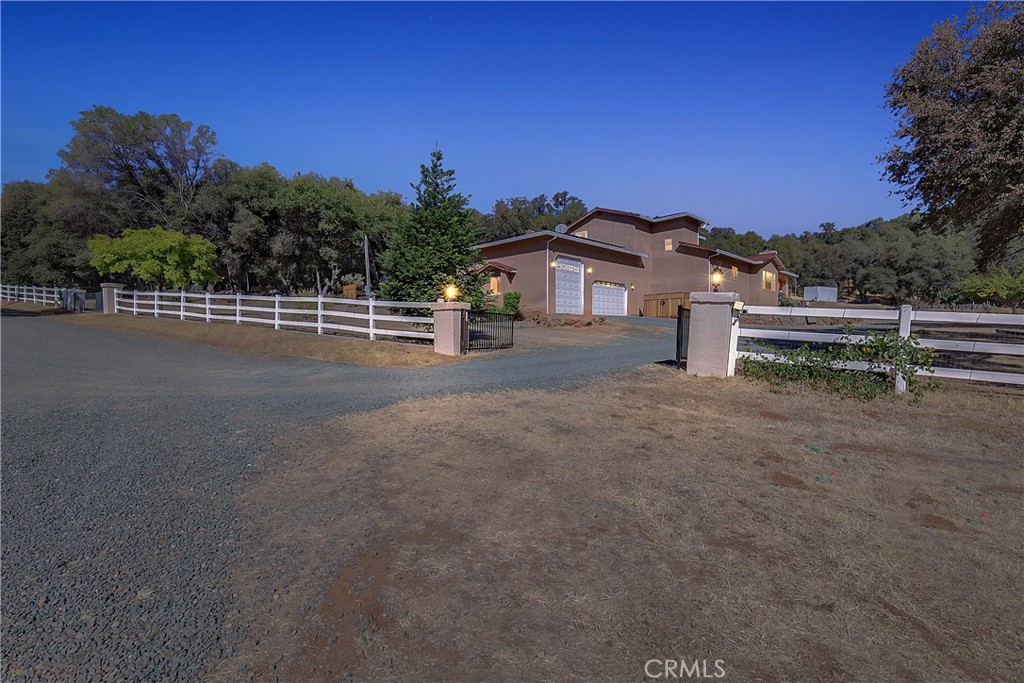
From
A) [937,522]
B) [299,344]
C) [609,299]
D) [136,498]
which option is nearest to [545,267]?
[609,299]

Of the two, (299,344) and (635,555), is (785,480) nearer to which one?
(635,555)

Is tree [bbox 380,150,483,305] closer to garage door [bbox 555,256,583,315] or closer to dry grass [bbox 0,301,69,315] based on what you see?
garage door [bbox 555,256,583,315]

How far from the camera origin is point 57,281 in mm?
34281

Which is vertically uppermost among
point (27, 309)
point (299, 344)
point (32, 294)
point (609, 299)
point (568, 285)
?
point (568, 285)

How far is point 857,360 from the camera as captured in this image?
22.8 feet

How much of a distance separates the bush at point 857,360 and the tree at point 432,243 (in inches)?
316

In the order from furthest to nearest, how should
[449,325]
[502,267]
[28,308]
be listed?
[28,308] → [502,267] → [449,325]

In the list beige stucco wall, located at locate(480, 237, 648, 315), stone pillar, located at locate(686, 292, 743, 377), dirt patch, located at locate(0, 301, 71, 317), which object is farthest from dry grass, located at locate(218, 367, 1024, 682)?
dirt patch, located at locate(0, 301, 71, 317)

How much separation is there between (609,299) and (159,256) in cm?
2226

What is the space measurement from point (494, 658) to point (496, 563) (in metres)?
0.67

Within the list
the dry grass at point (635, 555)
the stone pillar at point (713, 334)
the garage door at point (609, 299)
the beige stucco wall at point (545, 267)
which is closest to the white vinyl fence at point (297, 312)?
the stone pillar at point (713, 334)

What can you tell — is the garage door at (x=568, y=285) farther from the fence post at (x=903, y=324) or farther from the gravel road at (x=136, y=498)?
the fence post at (x=903, y=324)

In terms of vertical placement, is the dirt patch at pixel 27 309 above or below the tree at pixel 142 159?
below

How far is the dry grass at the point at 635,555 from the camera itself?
2.02 metres
